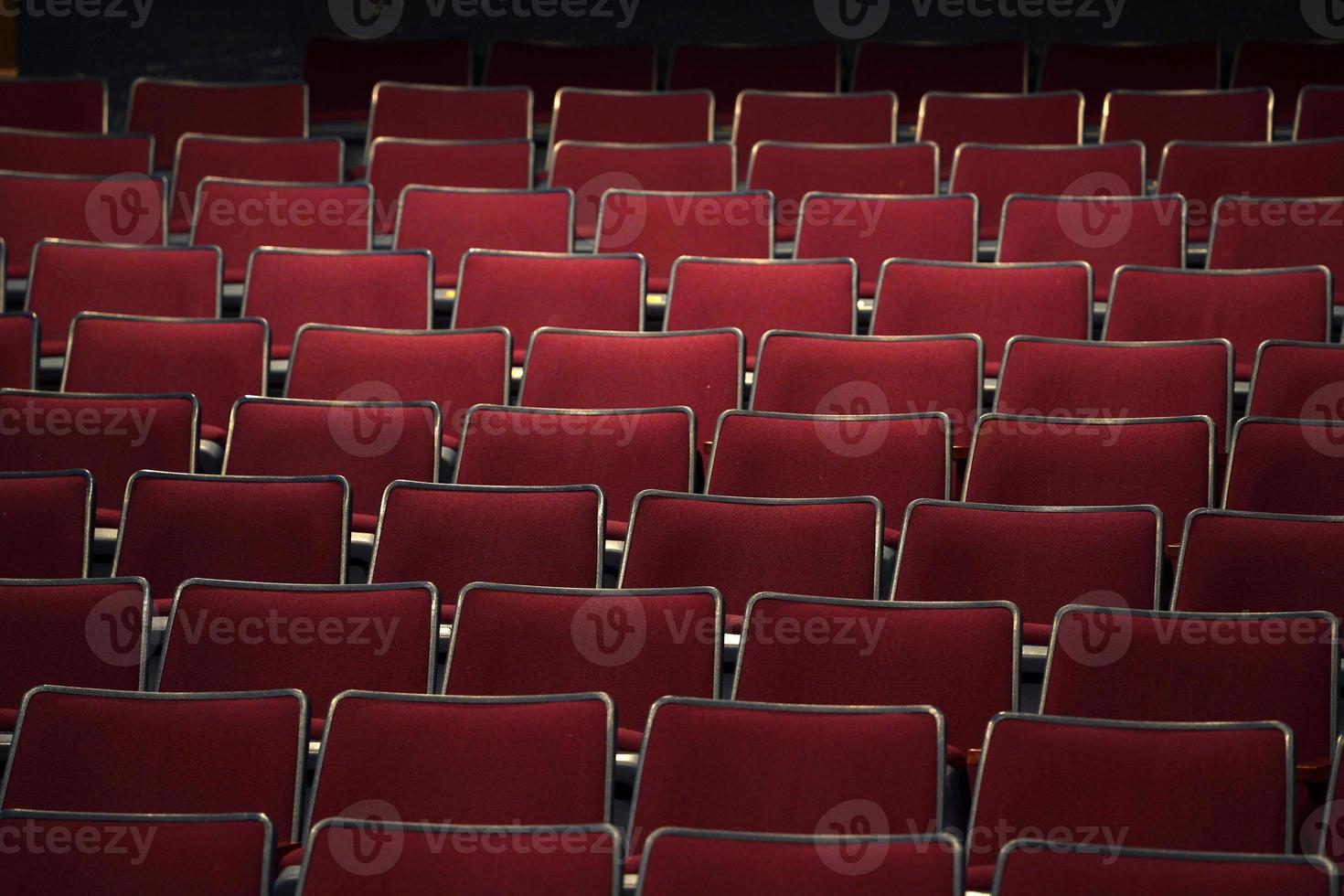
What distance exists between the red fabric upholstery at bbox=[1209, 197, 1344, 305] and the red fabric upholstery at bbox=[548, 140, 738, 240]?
33 centimetres

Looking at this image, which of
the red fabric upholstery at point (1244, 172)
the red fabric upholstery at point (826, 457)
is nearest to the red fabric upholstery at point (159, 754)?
the red fabric upholstery at point (826, 457)

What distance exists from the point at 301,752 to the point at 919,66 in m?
0.99

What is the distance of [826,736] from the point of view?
0.54 metres

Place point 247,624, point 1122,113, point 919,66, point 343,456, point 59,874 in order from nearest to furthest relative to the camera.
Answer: point 59,874
point 247,624
point 343,456
point 1122,113
point 919,66

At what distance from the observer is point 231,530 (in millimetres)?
724

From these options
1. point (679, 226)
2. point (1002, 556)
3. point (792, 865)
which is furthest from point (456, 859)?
point (679, 226)

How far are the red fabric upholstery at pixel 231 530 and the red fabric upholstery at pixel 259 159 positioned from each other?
479 millimetres

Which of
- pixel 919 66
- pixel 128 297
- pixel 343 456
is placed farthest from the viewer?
pixel 919 66

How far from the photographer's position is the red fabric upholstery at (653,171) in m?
1.13

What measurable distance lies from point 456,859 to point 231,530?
0.29m

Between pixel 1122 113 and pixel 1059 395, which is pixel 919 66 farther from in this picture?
pixel 1059 395

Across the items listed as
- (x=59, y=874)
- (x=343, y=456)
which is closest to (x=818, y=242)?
(x=343, y=456)

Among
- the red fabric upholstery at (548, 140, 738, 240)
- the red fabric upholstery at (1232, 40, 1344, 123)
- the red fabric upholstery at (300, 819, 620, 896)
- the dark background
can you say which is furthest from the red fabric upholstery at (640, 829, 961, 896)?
the dark background

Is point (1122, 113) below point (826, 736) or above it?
above
